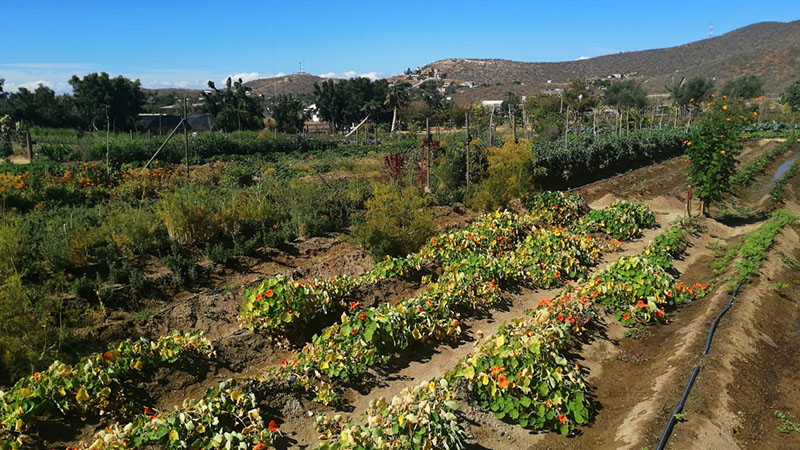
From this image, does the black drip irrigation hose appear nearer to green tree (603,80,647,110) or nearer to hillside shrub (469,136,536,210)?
hillside shrub (469,136,536,210)

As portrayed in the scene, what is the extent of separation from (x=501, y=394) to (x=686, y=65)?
112m

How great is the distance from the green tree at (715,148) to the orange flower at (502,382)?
1096 cm

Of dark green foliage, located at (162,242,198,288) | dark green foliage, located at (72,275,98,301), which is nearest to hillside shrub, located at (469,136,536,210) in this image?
dark green foliage, located at (162,242,198,288)

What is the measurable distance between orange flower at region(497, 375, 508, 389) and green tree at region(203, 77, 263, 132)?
112 feet

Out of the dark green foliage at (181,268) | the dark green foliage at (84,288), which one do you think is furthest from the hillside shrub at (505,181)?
the dark green foliage at (84,288)

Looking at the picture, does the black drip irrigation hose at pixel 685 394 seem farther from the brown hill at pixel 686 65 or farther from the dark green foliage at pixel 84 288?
the brown hill at pixel 686 65

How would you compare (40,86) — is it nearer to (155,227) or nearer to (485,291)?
(155,227)

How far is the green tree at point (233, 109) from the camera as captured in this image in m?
37.5

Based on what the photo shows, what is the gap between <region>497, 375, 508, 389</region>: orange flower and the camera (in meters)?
5.77

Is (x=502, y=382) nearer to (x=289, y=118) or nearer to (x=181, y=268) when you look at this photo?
(x=181, y=268)

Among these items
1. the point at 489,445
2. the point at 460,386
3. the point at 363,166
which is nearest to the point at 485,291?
the point at 460,386

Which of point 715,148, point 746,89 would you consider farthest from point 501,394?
point 746,89

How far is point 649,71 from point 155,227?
111619mm

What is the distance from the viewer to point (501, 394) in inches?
232
